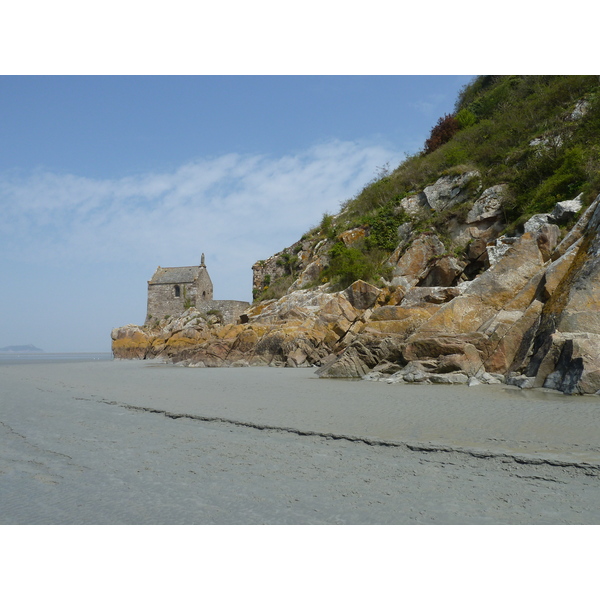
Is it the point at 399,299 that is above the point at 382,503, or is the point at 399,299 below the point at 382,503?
above

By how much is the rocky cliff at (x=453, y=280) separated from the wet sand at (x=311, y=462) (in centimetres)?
219

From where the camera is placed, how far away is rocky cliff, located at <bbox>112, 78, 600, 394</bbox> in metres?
9.25

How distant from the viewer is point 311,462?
173 inches

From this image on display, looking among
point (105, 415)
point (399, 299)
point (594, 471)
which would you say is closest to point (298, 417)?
point (105, 415)

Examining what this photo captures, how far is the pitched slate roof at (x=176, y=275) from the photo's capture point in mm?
50719

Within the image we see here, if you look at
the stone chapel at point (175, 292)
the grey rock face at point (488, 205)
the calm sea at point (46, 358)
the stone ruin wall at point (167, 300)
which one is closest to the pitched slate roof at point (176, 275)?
the stone chapel at point (175, 292)

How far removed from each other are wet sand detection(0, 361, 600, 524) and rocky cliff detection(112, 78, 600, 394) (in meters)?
2.19

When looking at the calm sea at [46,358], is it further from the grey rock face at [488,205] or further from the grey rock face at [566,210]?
the grey rock face at [566,210]

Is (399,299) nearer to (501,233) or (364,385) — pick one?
(501,233)

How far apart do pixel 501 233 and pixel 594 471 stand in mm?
18257

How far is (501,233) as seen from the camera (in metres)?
20.4

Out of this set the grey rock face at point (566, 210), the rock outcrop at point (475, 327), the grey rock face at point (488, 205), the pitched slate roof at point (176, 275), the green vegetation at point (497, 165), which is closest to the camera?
the rock outcrop at point (475, 327)

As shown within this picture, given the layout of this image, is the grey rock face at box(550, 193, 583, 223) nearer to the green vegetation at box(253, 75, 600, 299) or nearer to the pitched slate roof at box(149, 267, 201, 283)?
Answer: the green vegetation at box(253, 75, 600, 299)

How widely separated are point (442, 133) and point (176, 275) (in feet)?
101
